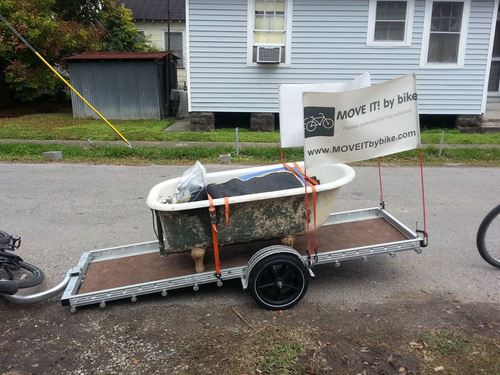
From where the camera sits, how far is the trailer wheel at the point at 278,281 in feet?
11.7

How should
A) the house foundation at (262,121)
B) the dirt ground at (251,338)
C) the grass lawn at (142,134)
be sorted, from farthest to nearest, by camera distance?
the house foundation at (262,121)
the grass lawn at (142,134)
the dirt ground at (251,338)

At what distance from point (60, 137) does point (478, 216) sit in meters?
9.12

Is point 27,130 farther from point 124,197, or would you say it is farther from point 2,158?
point 124,197

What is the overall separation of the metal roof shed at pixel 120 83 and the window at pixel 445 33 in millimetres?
7696

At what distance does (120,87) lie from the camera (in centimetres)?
1413

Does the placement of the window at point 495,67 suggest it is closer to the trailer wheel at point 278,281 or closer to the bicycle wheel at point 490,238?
the bicycle wheel at point 490,238

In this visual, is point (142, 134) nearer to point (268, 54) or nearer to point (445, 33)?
point (268, 54)

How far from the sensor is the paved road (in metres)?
4.02

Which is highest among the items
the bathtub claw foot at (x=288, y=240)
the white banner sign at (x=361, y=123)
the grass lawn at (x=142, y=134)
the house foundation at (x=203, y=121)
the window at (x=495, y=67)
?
the window at (x=495, y=67)

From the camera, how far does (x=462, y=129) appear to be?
12.2 metres

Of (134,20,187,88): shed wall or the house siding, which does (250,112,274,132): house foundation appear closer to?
the house siding

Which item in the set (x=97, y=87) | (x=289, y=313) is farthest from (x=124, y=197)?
(x=97, y=87)

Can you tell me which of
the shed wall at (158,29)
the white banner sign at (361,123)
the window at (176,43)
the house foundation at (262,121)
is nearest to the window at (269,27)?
the house foundation at (262,121)

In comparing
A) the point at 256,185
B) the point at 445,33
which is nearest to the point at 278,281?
the point at 256,185
